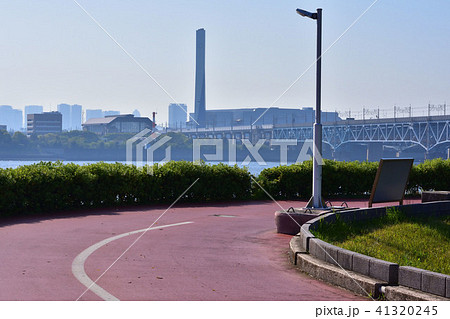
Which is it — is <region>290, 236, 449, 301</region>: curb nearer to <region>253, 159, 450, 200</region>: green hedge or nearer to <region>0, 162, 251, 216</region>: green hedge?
<region>0, 162, 251, 216</region>: green hedge

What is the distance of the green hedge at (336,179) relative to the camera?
21.2 m

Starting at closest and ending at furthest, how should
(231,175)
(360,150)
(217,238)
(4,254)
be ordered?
(4,254)
(217,238)
(231,175)
(360,150)

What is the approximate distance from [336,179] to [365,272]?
47.3ft

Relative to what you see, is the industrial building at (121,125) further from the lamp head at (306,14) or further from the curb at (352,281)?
the curb at (352,281)

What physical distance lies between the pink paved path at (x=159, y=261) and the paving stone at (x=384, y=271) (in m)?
0.39

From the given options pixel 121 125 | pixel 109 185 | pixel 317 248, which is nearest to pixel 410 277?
pixel 317 248

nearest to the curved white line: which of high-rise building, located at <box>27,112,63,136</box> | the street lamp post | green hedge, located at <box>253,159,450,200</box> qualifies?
the street lamp post

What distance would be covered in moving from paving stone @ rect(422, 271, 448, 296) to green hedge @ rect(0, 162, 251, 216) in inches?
448

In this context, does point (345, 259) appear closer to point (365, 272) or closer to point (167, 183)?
point (365, 272)

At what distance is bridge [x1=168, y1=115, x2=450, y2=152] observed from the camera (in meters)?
85.7
